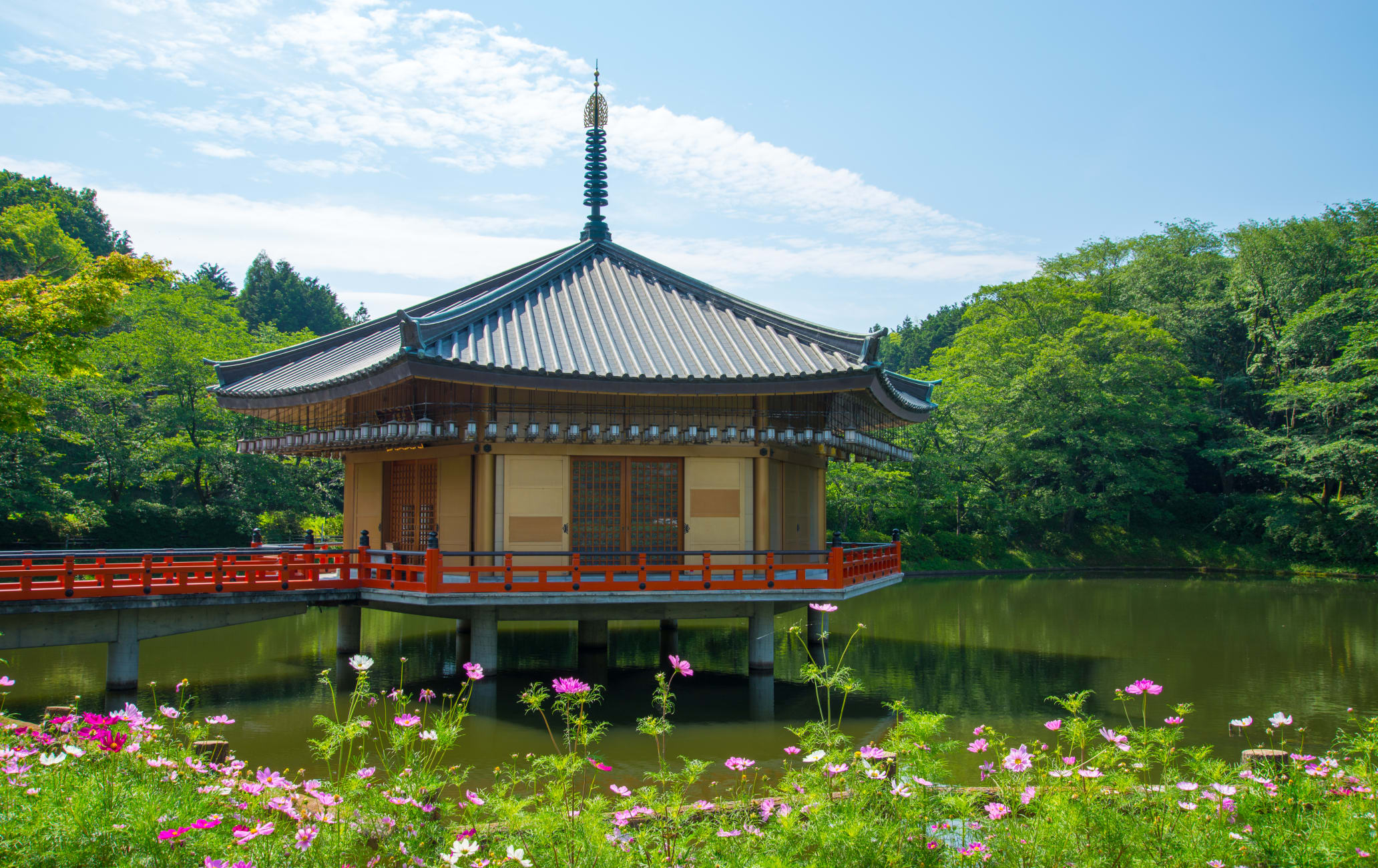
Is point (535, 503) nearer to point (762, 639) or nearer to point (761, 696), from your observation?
point (762, 639)

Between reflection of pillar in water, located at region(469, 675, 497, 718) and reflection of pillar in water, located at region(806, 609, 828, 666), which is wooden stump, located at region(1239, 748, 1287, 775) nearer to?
reflection of pillar in water, located at region(469, 675, 497, 718)

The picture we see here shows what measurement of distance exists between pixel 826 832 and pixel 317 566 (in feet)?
43.1

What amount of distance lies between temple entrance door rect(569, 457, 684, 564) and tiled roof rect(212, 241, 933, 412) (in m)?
1.97

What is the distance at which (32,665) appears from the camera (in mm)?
17281

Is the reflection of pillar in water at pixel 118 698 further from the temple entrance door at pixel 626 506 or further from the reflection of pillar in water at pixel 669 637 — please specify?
the reflection of pillar in water at pixel 669 637

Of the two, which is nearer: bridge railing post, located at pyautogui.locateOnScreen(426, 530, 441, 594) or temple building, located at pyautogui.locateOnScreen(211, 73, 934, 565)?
bridge railing post, located at pyautogui.locateOnScreen(426, 530, 441, 594)

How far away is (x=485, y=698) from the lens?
14.9 metres

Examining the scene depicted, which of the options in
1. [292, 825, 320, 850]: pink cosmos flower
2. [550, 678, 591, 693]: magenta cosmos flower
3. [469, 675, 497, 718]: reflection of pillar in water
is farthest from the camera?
[469, 675, 497, 718]: reflection of pillar in water

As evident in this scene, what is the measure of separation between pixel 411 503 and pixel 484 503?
9.16 ft

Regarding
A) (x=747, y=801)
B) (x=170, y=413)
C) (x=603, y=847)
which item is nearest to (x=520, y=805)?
(x=603, y=847)

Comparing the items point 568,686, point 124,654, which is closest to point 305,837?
point 568,686

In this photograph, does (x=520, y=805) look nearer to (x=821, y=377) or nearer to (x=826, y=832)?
(x=826, y=832)

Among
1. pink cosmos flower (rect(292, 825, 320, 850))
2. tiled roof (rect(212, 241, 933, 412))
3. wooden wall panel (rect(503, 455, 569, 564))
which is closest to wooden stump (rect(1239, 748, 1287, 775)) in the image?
pink cosmos flower (rect(292, 825, 320, 850))

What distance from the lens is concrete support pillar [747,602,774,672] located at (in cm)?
1622
